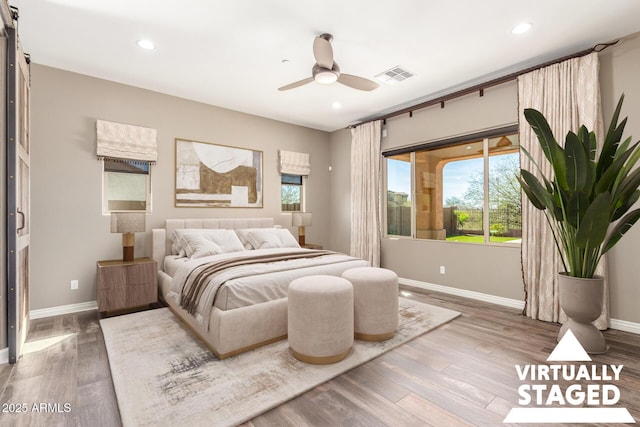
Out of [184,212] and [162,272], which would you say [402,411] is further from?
[184,212]

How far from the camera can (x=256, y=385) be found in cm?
206

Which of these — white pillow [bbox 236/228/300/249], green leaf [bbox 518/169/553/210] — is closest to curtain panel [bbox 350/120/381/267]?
white pillow [bbox 236/228/300/249]

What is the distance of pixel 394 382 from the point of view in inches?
83.1

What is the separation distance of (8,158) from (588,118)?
17.2ft

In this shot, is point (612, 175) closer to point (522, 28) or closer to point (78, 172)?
point (522, 28)

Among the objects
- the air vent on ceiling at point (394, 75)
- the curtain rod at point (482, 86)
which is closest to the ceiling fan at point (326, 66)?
the air vent on ceiling at point (394, 75)

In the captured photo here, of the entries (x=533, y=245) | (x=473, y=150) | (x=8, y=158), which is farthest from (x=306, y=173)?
(x=8, y=158)

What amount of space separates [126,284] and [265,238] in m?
1.81

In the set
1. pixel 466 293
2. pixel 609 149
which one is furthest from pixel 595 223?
pixel 466 293

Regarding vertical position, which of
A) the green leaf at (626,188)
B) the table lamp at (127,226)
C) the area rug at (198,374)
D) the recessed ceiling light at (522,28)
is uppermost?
the recessed ceiling light at (522,28)

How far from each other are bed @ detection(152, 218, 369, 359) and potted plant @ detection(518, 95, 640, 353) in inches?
80.7

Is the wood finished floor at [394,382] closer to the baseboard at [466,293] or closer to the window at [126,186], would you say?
the baseboard at [466,293]

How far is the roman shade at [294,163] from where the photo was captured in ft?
18.4

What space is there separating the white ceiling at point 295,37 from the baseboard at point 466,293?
2865 millimetres
